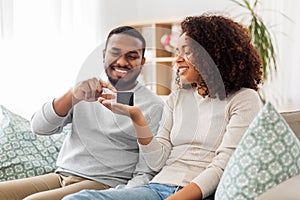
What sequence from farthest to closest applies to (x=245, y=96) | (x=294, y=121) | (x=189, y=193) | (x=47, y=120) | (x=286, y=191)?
(x=47, y=120) < (x=294, y=121) < (x=245, y=96) < (x=189, y=193) < (x=286, y=191)

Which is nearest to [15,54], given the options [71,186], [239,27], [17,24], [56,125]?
[17,24]

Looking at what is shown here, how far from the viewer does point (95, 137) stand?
2.04 metres

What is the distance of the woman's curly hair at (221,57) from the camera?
1.76 meters

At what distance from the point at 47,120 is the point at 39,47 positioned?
128 centimetres

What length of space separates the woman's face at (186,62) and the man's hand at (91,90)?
24cm

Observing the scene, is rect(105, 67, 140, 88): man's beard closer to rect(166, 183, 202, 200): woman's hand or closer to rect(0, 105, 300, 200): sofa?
rect(166, 183, 202, 200): woman's hand

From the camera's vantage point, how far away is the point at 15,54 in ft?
10.1

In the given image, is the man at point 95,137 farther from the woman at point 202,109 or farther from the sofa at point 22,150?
the sofa at point 22,150

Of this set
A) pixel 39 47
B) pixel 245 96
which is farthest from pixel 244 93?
pixel 39 47

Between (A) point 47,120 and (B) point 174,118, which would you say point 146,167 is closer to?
(B) point 174,118

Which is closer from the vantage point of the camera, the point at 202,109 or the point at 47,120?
the point at 202,109

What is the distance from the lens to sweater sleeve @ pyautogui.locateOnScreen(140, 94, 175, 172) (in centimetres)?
182

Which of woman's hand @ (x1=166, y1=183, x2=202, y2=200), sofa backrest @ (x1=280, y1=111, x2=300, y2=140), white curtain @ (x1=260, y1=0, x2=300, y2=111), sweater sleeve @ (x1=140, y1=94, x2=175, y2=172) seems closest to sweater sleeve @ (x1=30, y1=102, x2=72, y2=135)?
sweater sleeve @ (x1=140, y1=94, x2=175, y2=172)

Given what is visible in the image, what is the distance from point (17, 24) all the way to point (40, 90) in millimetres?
409
